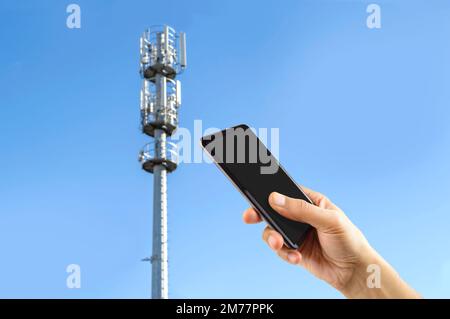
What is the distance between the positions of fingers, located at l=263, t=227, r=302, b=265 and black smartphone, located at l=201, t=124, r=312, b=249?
1.7 inches

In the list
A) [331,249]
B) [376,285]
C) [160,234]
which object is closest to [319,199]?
[331,249]

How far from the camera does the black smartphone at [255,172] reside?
3.88 m

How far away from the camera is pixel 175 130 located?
3284cm

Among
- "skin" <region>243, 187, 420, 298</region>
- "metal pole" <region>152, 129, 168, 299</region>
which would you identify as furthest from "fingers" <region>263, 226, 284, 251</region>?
"metal pole" <region>152, 129, 168, 299</region>

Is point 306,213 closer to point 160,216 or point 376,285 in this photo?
point 376,285

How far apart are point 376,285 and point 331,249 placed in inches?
19.3

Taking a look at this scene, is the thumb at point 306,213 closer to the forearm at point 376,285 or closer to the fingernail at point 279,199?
the fingernail at point 279,199

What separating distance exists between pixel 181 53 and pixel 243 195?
3068 cm

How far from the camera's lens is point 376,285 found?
3.38 metres

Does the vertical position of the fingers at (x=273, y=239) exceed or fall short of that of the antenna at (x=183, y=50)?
it falls short

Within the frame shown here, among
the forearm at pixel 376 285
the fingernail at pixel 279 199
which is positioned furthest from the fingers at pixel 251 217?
the forearm at pixel 376 285

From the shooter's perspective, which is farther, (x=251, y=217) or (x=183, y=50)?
(x=183, y=50)
